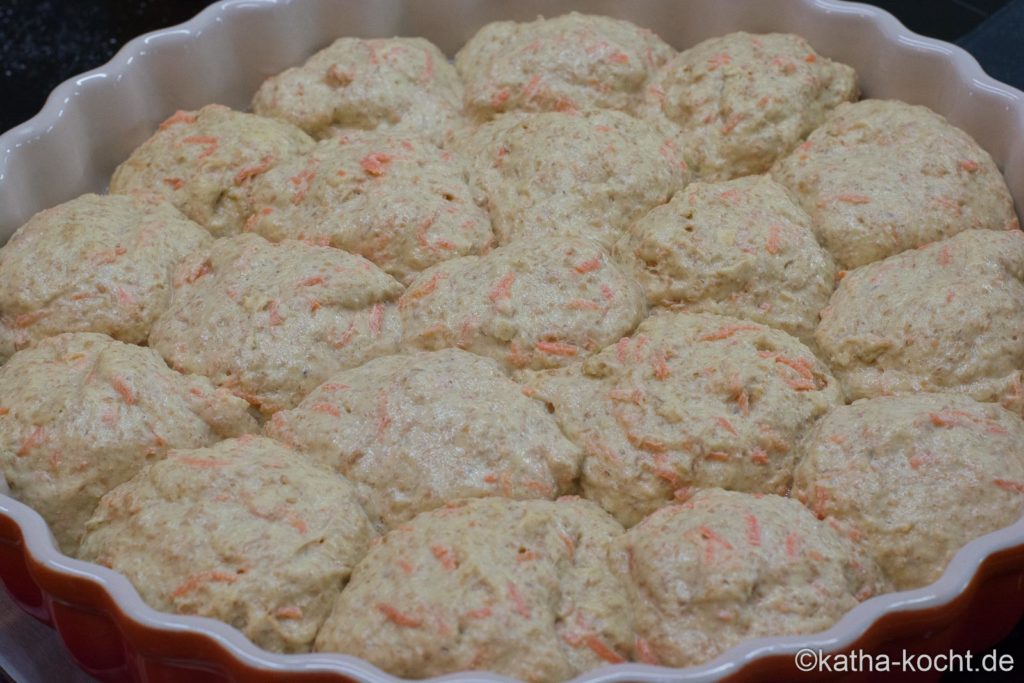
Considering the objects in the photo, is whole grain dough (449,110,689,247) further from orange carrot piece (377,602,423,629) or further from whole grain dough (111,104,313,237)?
orange carrot piece (377,602,423,629)

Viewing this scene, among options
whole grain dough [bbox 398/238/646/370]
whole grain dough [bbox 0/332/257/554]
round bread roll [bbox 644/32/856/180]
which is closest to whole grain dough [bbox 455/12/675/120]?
round bread roll [bbox 644/32/856/180]

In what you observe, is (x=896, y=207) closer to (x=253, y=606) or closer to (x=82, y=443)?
(x=253, y=606)

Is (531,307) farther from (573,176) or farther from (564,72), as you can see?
(564,72)

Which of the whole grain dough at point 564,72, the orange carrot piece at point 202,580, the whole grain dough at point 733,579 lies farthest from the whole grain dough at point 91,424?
the whole grain dough at point 564,72

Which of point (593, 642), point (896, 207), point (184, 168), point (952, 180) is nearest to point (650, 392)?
point (593, 642)

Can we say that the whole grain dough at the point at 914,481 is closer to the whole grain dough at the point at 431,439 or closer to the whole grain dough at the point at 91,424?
the whole grain dough at the point at 431,439

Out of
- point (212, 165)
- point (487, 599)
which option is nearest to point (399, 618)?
point (487, 599)
